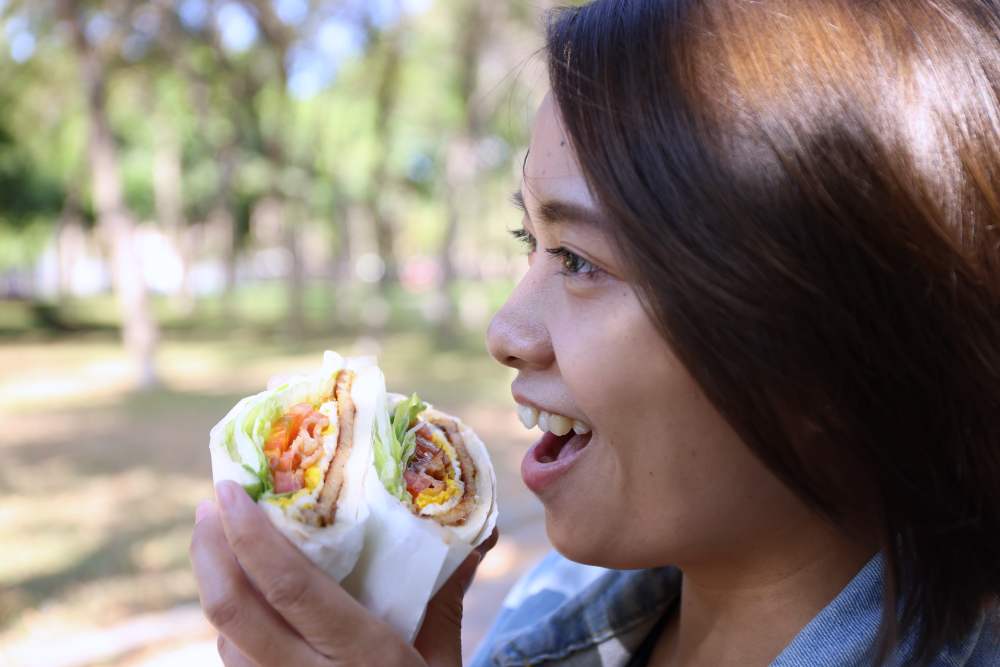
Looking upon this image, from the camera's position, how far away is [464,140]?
19.7 meters

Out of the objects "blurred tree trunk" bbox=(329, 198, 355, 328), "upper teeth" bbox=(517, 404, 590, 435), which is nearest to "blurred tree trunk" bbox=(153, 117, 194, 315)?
"blurred tree trunk" bbox=(329, 198, 355, 328)

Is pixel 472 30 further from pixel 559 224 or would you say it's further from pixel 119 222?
pixel 559 224

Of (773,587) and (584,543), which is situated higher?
(584,543)

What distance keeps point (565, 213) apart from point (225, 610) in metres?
0.78

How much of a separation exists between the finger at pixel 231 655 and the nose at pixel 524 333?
628 mm

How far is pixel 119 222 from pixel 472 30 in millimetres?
8290

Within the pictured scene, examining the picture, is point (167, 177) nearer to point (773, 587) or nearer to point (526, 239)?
point (526, 239)

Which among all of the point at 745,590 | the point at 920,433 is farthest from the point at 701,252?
the point at 745,590

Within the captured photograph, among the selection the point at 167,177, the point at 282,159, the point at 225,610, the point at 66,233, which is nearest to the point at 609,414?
the point at 225,610

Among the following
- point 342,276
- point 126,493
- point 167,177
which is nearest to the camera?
point 126,493

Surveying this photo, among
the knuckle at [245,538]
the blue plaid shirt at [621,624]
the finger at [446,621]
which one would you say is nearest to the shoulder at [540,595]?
the blue plaid shirt at [621,624]

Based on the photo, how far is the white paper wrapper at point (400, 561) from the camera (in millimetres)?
1498

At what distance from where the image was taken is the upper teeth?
1461 mm

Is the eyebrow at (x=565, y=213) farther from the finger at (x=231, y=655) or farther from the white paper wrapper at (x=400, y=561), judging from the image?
the finger at (x=231, y=655)
